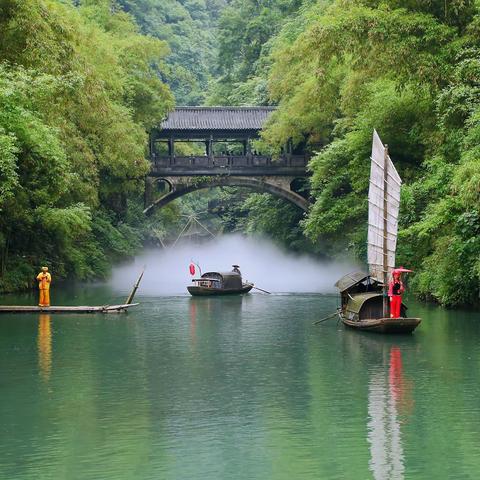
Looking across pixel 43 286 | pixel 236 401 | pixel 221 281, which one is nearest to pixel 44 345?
pixel 43 286

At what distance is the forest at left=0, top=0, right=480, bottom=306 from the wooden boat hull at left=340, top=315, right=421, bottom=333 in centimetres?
286

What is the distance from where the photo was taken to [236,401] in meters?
15.4

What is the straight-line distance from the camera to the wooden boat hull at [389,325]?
73.6ft

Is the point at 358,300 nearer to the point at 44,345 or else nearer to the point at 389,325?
the point at 389,325

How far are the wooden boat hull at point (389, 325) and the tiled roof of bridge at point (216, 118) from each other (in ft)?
104

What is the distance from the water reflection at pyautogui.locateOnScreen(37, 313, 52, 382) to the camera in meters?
18.2

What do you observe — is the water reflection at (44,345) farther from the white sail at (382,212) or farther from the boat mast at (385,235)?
the white sail at (382,212)

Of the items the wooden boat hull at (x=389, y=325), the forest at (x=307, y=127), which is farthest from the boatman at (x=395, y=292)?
the forest at (x=307, y=127)

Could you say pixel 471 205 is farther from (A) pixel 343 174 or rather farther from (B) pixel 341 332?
(A) pixel 343 174

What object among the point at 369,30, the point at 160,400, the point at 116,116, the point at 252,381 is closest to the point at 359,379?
the point at 252,381

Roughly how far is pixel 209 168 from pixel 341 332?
29838 millimetres

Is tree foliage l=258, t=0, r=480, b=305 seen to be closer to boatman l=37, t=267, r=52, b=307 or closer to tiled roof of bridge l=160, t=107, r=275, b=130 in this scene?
boatman l=37, t=267, r=52, b=307

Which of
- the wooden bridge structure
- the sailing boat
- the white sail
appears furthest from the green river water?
the wooden bridge structure

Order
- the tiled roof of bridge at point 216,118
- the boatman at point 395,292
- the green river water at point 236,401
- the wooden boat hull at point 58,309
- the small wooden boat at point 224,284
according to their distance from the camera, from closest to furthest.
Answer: the green river water at point 236,401 < the boatman at point 395,292 < the wooden boat hull at point 58,309 < the small wooden boat at point 224,284 < the tiled roof of bridge at point 216,118
